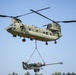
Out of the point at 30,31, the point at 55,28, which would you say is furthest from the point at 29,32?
the point at 55,28

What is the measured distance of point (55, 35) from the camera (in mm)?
48562

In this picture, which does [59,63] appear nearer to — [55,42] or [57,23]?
[55,42]

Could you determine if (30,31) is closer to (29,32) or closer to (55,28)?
(29,32)

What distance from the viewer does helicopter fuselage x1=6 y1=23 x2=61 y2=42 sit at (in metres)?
40.7

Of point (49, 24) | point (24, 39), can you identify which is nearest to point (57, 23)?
point (49, 24)

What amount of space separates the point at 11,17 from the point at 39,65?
1098cm

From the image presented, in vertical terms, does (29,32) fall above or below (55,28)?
below

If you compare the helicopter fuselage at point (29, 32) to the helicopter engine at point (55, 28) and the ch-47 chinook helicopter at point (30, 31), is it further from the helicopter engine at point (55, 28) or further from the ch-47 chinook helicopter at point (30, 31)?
the helicopter engine at point (55, 28)

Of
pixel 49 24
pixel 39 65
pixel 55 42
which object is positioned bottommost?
pixel 39 65

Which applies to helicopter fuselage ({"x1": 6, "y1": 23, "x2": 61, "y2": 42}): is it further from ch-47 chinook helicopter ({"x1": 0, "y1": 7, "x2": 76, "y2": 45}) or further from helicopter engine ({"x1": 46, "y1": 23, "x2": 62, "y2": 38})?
helicopter engine ({"x1": 46, "y1": 23, "x2": 62, "y2": 38})

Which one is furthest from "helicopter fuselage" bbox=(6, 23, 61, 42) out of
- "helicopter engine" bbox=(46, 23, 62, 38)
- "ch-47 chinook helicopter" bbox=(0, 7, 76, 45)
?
"helicopter engine" bbox=(46, 23, 62, 38)

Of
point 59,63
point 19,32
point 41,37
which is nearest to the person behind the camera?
point 19,32

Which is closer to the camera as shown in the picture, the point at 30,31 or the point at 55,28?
the point at 30,31

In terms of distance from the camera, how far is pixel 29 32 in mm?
41625
